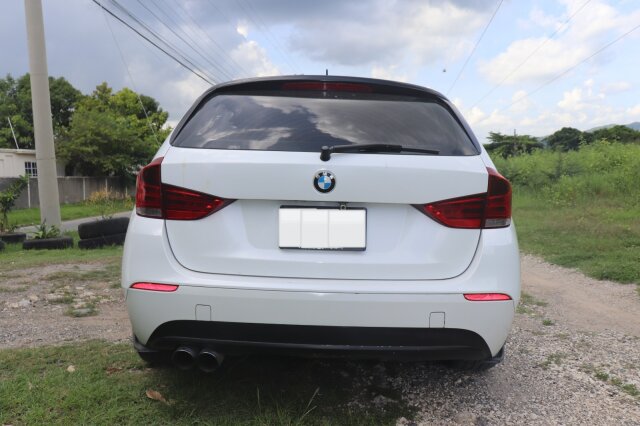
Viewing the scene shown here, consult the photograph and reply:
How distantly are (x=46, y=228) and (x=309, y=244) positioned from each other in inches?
381

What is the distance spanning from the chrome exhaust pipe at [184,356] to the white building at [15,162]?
1157 inches

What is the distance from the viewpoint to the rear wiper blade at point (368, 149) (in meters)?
2.02

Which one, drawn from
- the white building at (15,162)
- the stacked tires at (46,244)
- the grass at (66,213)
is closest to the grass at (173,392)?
the stacked tires at (46,244)

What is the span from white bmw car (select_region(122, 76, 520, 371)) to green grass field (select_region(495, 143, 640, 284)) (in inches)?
193

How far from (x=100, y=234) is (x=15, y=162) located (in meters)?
24.3

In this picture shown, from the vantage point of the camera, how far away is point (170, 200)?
2.05 meters

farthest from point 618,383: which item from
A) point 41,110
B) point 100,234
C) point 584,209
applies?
point 584,209

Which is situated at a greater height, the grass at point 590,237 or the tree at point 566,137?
the tree at point 566,137

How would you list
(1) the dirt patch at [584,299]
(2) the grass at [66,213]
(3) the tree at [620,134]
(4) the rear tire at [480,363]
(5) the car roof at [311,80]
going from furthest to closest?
(3) the tree at [620,134]
(2) the grass at [66,213]
(1) the dirt patch at [584,299]
(5) the car roof at [311,80]
(4) the rear tire at [480,363]

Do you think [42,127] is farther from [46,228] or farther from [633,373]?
[633,373]

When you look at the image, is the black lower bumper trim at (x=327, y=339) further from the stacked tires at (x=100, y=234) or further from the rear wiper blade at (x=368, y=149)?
the stacked tires at (x=100, y=234)

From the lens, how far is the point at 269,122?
2223 millimetres

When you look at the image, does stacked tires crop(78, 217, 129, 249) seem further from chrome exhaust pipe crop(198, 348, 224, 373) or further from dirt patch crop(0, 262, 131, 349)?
chrome exhaust pipe crop(198, 348, 224, 373)

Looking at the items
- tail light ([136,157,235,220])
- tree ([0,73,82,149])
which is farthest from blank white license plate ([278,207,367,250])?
tree ([0,73,82,149])
